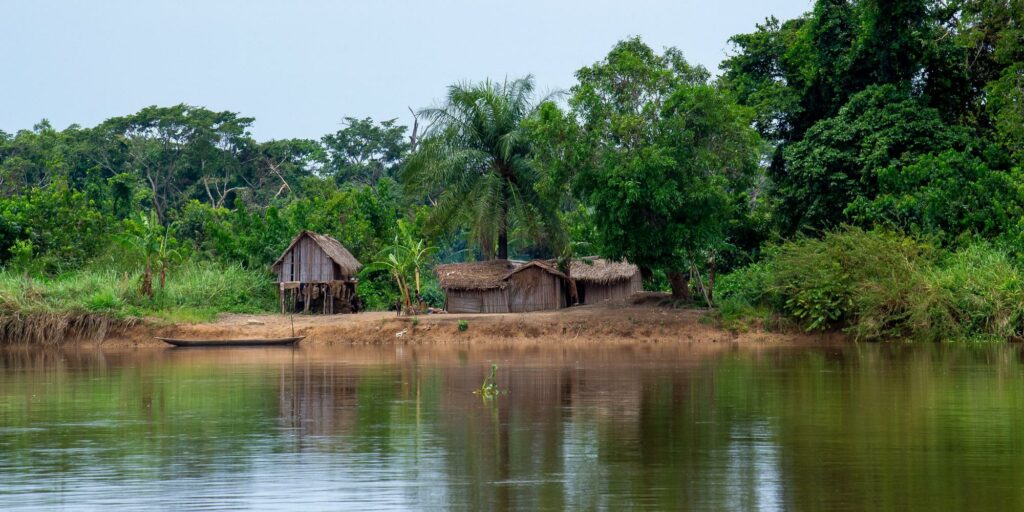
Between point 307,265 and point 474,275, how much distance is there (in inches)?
219

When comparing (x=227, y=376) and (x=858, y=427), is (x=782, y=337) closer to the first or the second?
(x=227, y=376)

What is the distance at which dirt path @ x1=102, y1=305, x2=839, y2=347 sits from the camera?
34.1 metres

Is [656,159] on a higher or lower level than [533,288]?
higher

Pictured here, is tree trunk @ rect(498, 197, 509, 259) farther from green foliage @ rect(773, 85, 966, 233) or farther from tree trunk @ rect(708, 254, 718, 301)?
green foliage @ rect(773, 85, 966, 233)

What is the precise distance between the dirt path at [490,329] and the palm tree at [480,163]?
4.58 m

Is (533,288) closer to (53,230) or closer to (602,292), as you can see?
(602,292)

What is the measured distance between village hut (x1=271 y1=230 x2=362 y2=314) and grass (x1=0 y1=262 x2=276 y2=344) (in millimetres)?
1584

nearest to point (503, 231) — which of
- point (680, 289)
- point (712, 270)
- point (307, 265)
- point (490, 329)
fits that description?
point (490, 329)

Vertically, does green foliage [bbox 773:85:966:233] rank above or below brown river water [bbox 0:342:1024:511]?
above

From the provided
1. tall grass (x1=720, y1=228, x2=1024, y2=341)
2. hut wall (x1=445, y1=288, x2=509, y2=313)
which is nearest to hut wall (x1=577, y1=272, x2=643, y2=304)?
hut wall (x1=445, y1=288, x2=509, y2=313)

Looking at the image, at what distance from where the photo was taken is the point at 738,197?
36938 mm

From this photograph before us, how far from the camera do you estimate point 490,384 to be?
20.5 metres

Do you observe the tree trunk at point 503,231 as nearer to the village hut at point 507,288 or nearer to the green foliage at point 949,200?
the village hut at point 507,288

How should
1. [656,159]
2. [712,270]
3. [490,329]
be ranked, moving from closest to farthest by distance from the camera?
[656,159] → [490,329] → [712,270]
